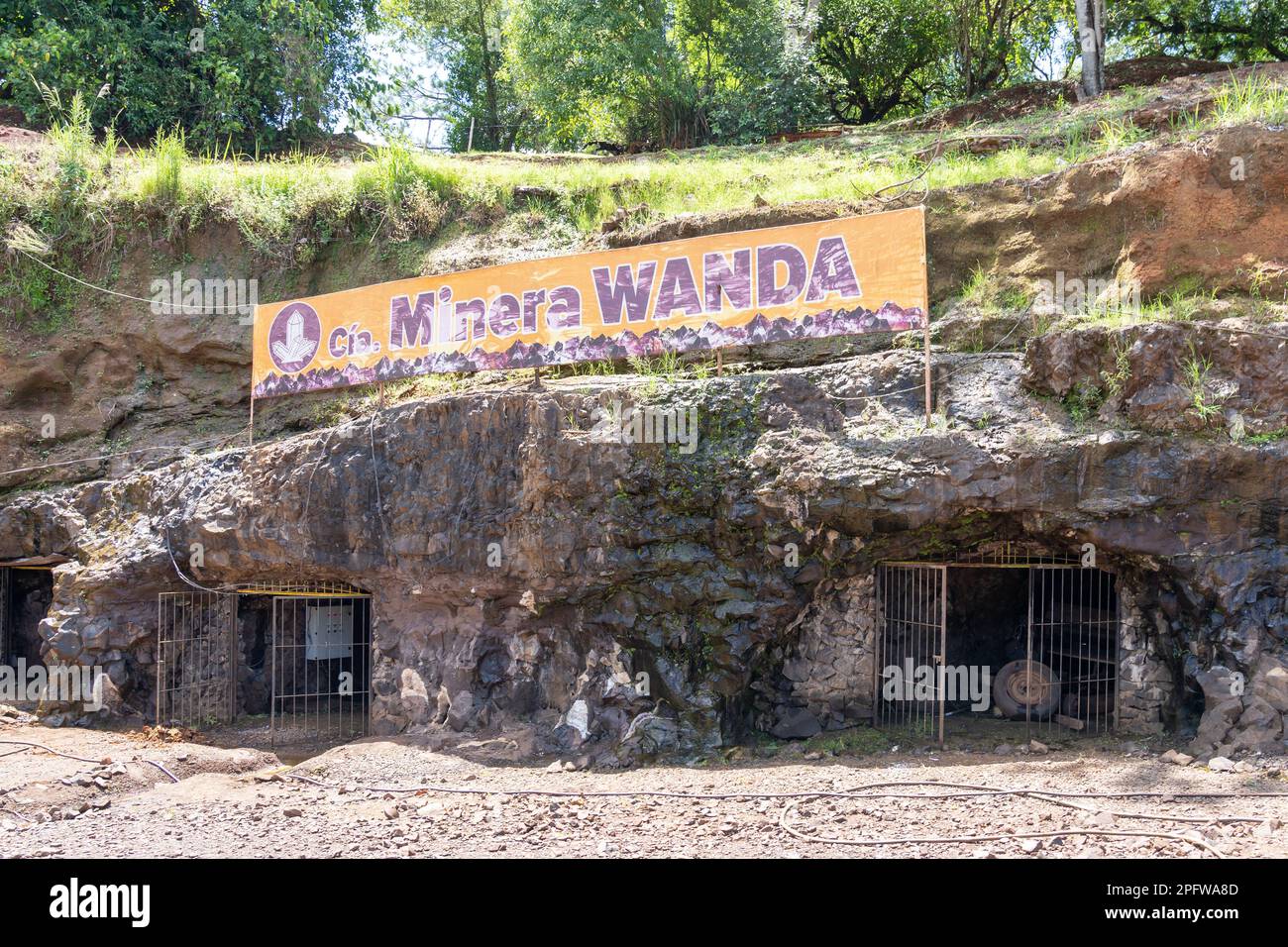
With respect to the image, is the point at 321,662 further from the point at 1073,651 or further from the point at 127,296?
the point at 1073,651

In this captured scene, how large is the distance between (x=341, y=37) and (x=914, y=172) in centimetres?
1231

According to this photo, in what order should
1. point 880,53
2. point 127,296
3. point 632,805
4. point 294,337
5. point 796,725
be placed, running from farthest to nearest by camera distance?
1. point 880,53
2. point 127,296
3. point 294,337
4. point 796,725
5. point 632,805

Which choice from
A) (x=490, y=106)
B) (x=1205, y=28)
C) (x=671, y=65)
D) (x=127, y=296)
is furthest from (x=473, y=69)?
(x=1205, y=28)

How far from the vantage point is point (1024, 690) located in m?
8.86

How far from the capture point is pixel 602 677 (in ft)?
27.2

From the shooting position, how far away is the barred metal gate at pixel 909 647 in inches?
341

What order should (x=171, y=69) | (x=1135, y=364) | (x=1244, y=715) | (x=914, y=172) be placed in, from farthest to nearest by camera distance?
(x=171, y=69), (x=914, y=172), (x=1135, y=364), (x=1244, y=715)

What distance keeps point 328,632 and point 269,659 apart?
986 mm

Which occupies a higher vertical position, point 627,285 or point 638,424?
point 627,285

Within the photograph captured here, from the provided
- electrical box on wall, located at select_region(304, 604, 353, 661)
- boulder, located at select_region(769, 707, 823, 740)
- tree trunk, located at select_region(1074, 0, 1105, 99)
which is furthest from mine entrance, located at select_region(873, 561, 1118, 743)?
tree trunk, located at select_region(1074, 0, 1105, 99)

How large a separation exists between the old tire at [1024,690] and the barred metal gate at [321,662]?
6.78m

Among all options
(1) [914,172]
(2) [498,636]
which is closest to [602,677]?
(2) [498,636]

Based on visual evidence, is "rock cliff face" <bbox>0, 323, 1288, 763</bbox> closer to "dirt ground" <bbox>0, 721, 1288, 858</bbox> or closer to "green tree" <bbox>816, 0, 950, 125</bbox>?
"dirt ground" <bbox>0, 721, 1288, 858</bbox>

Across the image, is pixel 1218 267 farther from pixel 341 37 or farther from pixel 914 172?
pixel 341 37
